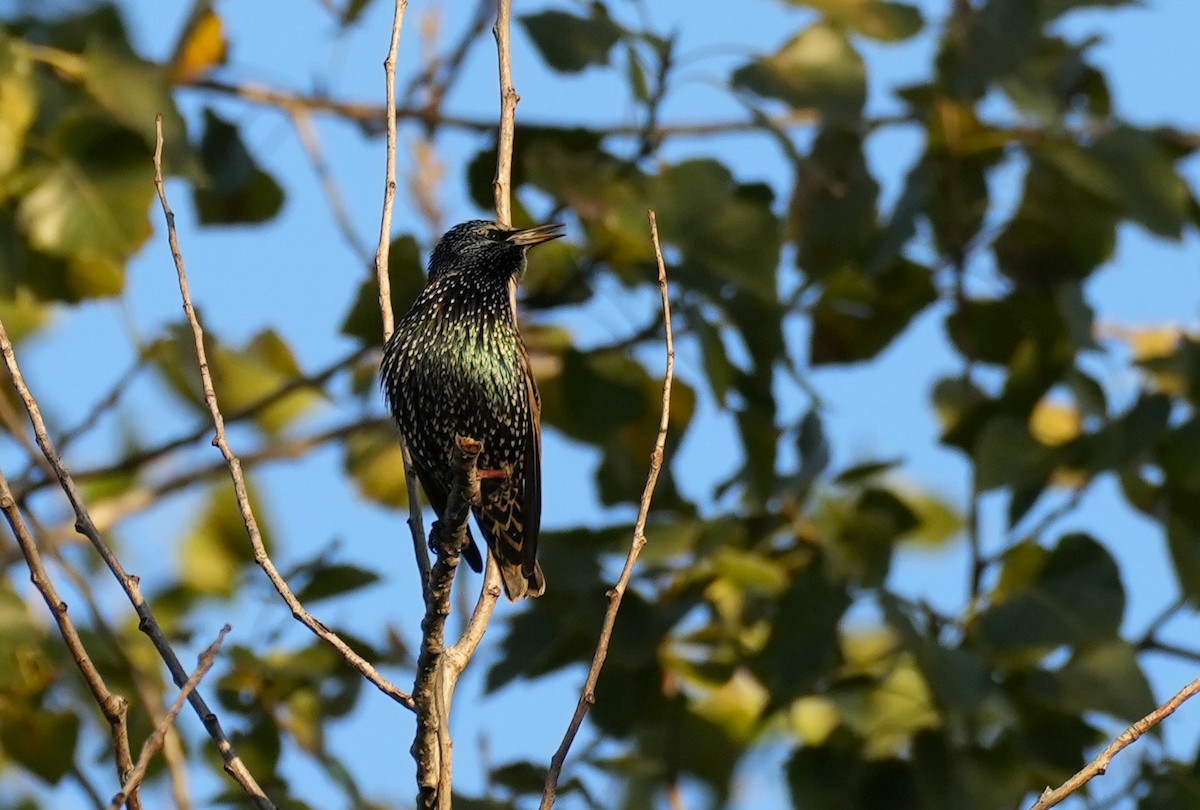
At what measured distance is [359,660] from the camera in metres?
3.32

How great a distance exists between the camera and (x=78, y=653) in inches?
114

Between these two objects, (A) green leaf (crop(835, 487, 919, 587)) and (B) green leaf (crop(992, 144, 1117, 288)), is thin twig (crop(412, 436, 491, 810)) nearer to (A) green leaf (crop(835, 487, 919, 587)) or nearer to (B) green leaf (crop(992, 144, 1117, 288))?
(A) green leaf (crop(835, 487, 919, 587))

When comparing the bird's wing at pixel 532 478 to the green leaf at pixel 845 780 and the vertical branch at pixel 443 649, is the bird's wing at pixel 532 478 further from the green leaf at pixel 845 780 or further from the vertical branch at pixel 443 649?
the vertical branch at pixel 443 649

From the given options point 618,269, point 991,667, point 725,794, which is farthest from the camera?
point 725,794

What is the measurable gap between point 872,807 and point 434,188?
12.2ft

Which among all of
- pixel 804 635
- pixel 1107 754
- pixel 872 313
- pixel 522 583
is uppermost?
pixel 872 313

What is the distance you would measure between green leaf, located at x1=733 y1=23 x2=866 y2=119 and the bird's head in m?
0.73

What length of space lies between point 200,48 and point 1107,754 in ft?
12.3

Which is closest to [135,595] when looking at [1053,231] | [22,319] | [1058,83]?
[22,319]

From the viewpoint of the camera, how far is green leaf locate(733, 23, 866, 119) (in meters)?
5.13

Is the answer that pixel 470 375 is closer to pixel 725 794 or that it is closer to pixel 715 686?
pixel 715 686

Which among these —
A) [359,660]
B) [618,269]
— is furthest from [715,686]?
[359,660]

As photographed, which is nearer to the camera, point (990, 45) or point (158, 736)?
point (158, 736)

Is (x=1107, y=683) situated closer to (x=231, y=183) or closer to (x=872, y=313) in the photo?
(x=872, y=313)
